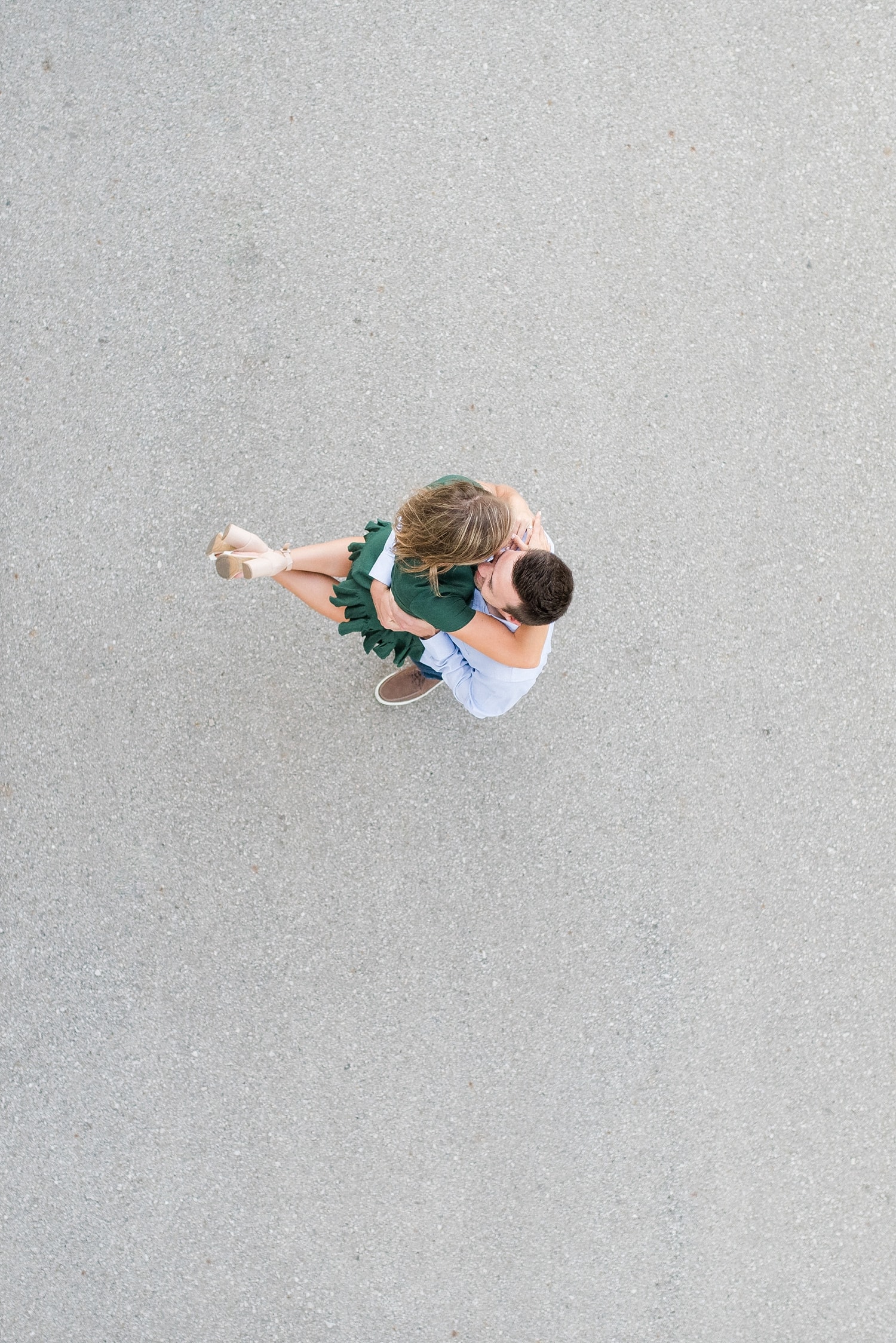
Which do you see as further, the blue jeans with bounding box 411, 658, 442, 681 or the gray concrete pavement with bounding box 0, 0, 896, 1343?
the gray concrete pavement with bounding box 0, 0, 896, 1343

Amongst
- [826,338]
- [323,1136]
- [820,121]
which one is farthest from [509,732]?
[820,121]

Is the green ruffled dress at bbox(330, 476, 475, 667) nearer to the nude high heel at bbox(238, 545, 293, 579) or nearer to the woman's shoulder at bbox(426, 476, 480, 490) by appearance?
the woman's shoulder at bbox(426, 476, 480, 490)

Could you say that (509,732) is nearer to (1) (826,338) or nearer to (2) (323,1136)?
(2) (323,1136)

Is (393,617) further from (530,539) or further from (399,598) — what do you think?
(530,539)

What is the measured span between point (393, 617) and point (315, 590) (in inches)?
16.5

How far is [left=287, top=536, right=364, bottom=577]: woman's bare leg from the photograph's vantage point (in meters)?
3.07

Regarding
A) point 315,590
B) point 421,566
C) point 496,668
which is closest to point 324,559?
point 315,590

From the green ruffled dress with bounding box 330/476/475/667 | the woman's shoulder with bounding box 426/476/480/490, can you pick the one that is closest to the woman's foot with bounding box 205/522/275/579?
the green ruffled dress with bounding box 330/476/475/667

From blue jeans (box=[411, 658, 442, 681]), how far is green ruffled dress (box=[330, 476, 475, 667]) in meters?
0.06

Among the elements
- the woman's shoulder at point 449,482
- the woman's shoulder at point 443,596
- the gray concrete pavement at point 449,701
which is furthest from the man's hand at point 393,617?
the gray concrete pavement at point 449,701

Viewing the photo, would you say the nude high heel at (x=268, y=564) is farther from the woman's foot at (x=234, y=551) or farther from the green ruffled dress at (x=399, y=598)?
the green ruffled dress at (x=399, y=598)

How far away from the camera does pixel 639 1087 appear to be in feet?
11.4

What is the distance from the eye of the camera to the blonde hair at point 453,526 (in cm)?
242

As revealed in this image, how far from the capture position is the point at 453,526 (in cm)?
241
